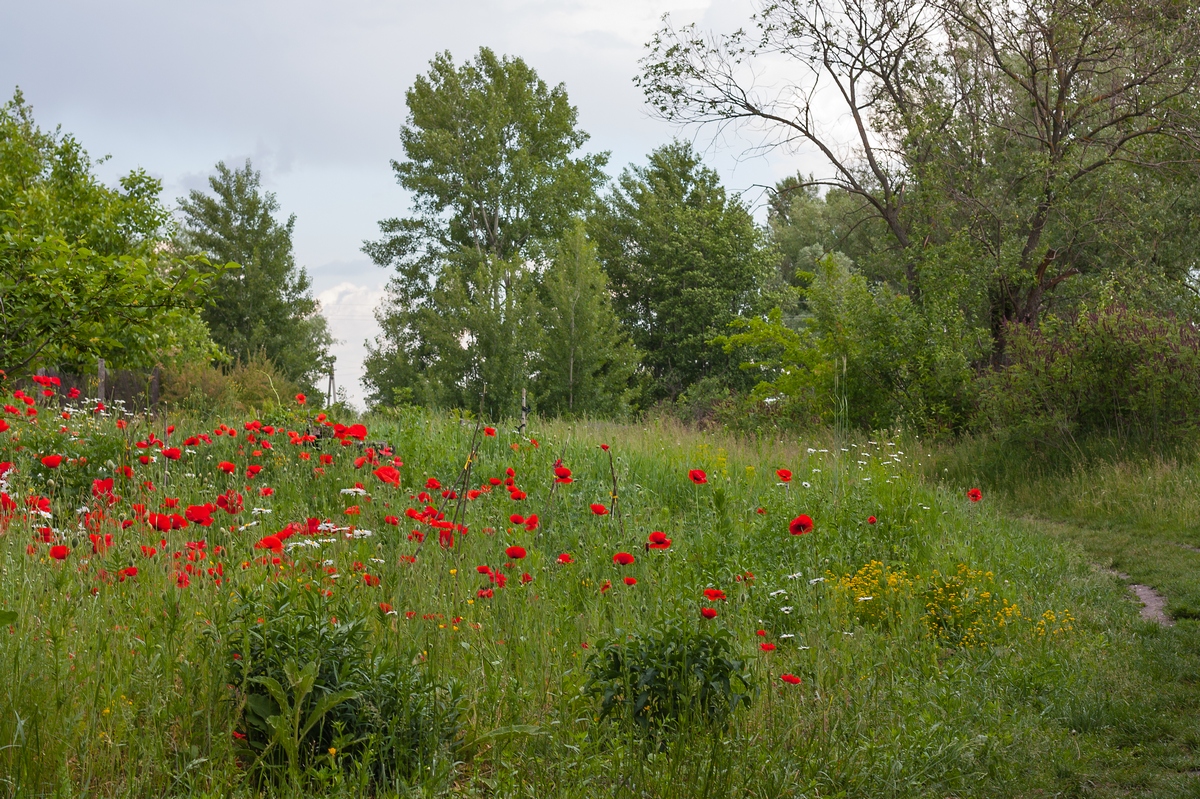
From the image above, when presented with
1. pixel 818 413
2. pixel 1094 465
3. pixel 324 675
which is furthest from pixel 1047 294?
pixel 324 675

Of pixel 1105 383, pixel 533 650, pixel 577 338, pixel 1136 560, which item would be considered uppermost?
pixel 577 338

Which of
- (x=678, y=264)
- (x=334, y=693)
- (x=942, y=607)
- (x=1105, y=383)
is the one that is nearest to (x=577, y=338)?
(x=678, y=264)

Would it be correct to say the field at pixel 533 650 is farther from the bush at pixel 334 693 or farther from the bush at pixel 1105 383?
the bush at pixel 1105 383

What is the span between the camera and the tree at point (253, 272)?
3669cm

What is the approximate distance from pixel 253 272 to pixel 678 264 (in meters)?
18.2

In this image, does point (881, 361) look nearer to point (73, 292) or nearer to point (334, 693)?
point (73, 292)

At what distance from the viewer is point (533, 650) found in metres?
4.19

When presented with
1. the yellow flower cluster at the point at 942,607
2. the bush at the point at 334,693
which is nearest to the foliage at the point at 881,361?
the yellow flower cluster at the point at 942,607

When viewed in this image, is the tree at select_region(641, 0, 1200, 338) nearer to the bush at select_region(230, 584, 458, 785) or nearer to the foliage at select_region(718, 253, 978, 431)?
the foliage at select_region(718, 253, 978, 431)

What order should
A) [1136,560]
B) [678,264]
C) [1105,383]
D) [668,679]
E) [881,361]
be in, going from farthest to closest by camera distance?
[678,264] → [881,361] → [1105,383] → [1136,560] → [668,679]

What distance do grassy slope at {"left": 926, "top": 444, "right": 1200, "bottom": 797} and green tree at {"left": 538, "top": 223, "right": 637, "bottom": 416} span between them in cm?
1404

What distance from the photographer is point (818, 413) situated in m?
18.4

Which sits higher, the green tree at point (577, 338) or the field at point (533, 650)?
the green tree at point (577, 338)

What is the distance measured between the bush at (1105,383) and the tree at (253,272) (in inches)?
1179
